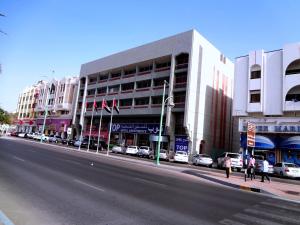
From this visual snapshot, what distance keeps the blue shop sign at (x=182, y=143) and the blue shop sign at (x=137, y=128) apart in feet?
14.5

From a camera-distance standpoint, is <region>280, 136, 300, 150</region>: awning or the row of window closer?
<region>280, 136, 300, 150</region>: awning

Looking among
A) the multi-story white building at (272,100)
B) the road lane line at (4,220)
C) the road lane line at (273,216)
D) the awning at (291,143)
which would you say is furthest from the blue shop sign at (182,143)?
the road lane line at (4,220)

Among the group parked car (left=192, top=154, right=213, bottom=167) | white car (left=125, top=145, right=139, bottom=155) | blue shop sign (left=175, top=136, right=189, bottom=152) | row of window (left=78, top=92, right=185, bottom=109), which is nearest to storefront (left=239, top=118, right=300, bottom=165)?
parked car (left=192, top=154, right=213, bottom=167)

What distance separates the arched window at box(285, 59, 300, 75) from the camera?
3947cm

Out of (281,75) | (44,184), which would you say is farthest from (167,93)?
(44,184)

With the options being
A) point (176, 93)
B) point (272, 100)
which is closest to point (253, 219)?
point (272, 100)

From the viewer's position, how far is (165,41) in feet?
177

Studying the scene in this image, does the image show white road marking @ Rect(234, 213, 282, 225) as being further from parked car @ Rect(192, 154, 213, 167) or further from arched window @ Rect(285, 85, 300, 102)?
arched window @ Rect(285, 85, 300, 102)

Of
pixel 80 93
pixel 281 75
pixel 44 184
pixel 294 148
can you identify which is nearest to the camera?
pixel 44 184

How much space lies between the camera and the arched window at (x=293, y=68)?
39.5 m

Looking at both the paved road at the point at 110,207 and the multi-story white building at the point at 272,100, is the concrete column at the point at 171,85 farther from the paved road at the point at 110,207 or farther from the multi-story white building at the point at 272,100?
the paved road at the point at 110,207

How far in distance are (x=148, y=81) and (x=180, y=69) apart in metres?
8.89

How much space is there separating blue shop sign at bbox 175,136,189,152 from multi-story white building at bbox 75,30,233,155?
155mm

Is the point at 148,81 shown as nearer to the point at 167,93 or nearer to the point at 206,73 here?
the point at 167,93
